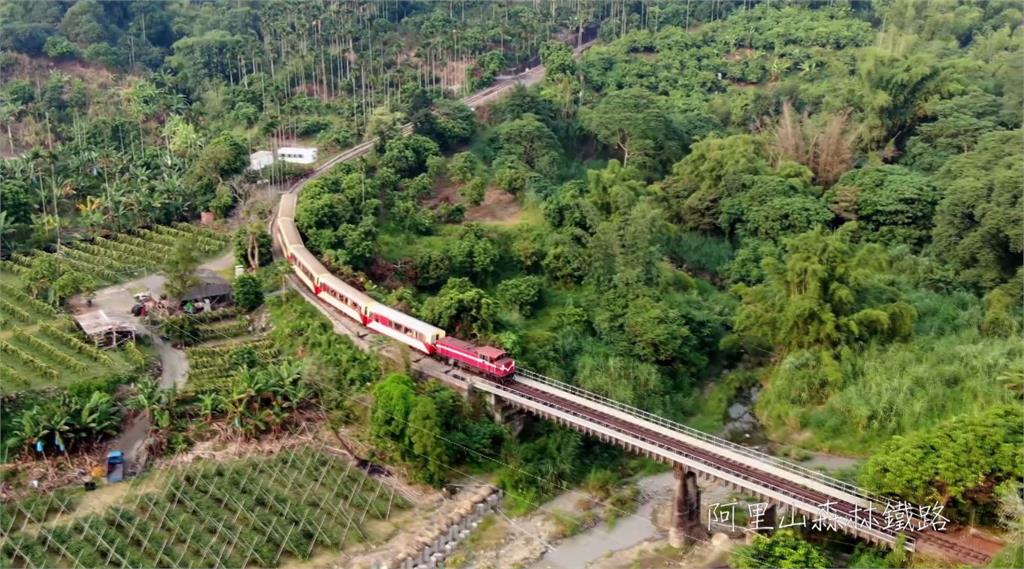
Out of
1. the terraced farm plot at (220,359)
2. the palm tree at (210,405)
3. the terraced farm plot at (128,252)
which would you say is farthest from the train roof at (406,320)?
the terraced farm plot at (128,252)

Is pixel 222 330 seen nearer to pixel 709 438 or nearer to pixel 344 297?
pixel 344 297

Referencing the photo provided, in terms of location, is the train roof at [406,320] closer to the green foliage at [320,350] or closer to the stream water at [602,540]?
the green foliage at [320,350]

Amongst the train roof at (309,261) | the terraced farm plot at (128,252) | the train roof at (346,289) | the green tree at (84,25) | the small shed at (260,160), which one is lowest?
the terraced farm plot at (128,252)

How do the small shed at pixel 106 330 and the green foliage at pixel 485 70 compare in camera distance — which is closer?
the small shed at pixel 106 330

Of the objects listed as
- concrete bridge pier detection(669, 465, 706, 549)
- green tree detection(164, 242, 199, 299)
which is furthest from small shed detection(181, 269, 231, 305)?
concrete bridge pier detection(669, 465, 706, 549)

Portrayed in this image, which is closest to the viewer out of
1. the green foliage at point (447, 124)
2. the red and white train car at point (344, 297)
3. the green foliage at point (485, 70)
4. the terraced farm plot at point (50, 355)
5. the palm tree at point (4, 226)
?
the terraced farm plot at point (50, 355)

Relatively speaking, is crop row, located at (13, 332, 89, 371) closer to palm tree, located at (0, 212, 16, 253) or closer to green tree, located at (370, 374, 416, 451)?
palm tree, located at (0, 212, 16, 253)

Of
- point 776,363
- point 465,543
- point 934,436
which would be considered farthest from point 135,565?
point 776,363

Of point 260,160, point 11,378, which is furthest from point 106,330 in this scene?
point 260,160
